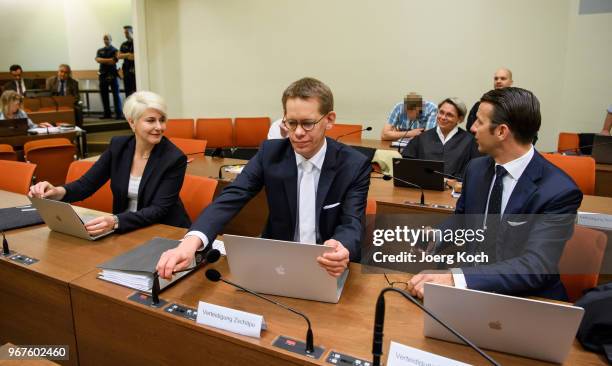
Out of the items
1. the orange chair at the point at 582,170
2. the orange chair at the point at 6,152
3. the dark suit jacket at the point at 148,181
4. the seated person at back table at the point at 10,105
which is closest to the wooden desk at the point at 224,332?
the dark suit jacket at the point at 148,181

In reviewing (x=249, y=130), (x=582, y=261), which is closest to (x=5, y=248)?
(x=582, y=261)

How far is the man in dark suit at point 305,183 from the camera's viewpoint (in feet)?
5.41

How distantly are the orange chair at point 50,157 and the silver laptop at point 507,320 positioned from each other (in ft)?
15.7

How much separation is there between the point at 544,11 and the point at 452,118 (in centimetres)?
258

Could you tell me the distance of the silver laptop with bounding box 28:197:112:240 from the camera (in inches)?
70.5

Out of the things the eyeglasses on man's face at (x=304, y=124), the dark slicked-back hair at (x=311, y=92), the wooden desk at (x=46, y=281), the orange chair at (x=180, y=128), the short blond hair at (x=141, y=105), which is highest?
the dark slicked-back hair at (x=311, y=92)

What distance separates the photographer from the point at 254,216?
3.64m

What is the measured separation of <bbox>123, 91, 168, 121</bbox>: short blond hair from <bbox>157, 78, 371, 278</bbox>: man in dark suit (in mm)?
783

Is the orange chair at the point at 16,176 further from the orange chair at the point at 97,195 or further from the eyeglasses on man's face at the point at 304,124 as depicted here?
the eyeglasses on man's face at the point at 304,124

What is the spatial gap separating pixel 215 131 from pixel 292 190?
4.33 metres

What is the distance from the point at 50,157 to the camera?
188 inches

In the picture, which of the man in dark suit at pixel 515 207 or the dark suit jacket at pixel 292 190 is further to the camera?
the dark suit jacket at pixel 292 190

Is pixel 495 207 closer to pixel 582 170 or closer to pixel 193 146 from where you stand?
pixel 582 170

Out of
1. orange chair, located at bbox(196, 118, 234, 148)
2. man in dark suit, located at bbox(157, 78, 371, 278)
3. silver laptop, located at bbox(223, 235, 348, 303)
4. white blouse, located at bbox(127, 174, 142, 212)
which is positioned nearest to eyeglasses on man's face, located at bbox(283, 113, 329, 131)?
man in dark suit, located at bbox(157, 78, 371, 278)
